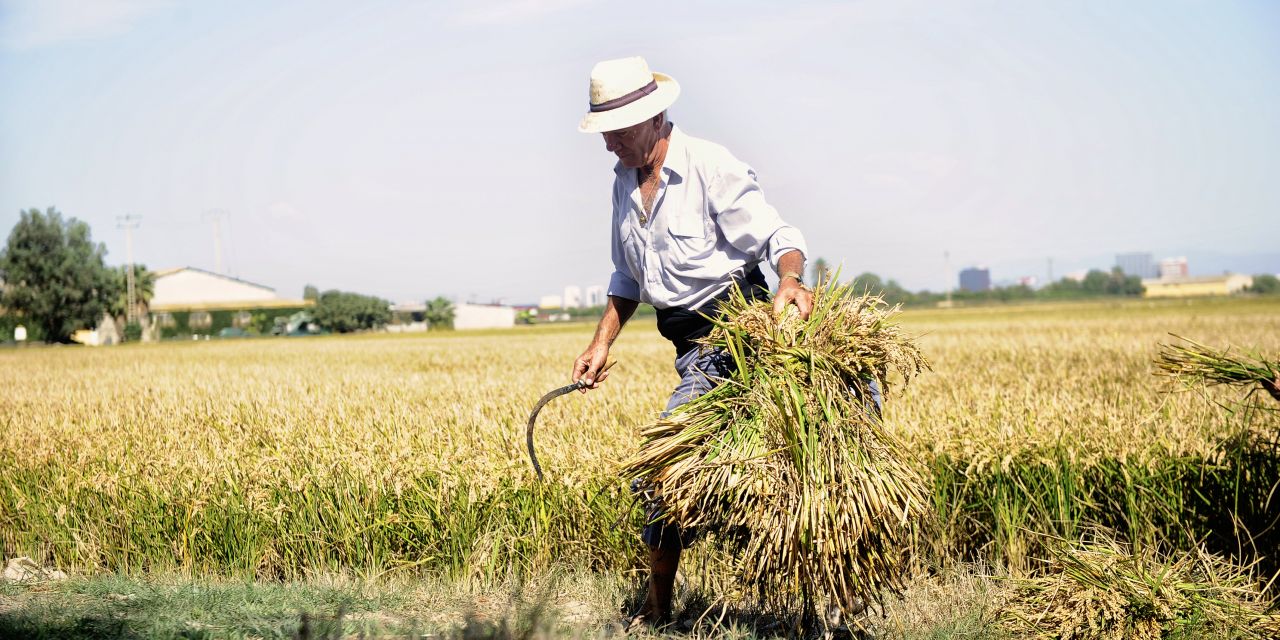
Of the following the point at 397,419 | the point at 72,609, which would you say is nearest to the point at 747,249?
the point at 72,609

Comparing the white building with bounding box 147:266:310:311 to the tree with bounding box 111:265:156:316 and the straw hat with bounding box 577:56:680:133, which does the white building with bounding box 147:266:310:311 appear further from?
the straw hat with bounding box 577:56:680:133

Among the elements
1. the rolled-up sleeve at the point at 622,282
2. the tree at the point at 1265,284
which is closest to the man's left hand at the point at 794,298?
the rolled-up sleeve at the point at 622,282

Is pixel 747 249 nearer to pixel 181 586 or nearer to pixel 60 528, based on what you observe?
pixel 181 586

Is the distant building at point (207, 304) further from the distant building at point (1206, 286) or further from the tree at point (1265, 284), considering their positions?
the tree at point (1265, 284)

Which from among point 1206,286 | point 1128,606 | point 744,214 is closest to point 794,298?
point 744,214

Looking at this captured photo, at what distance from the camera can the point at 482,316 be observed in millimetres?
90562

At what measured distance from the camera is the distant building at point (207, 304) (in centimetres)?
6875

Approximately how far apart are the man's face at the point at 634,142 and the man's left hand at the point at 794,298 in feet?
2.50

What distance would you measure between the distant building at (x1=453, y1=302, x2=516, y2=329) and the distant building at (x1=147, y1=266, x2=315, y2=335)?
13.6 m

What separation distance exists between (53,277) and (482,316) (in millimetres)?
38328

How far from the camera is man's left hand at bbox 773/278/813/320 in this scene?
3418 mm

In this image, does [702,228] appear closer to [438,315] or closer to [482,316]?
[438,315]

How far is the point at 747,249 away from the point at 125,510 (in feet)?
12.0

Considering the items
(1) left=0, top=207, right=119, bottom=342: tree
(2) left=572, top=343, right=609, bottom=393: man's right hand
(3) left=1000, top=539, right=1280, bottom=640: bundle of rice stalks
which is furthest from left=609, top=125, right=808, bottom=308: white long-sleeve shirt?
(1) left=0, top=207, right=119, bottom=342: tree
